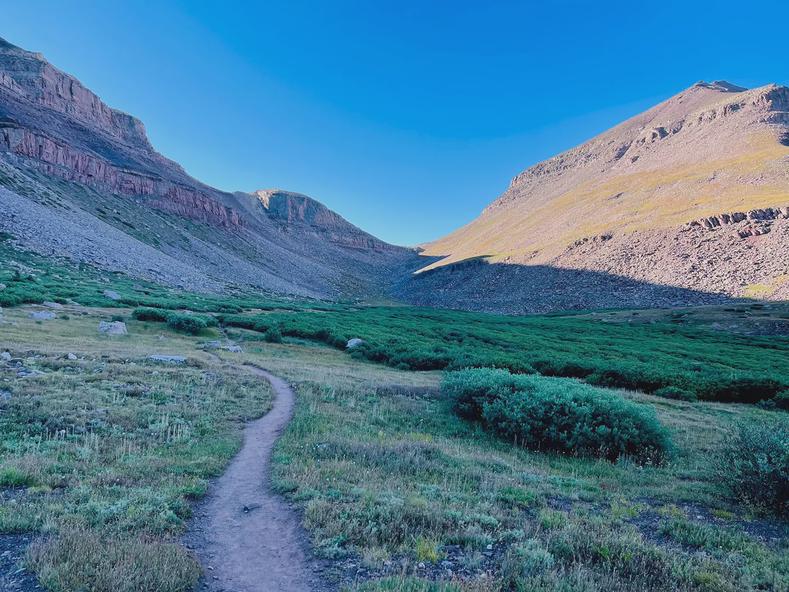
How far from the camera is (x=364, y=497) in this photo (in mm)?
7031

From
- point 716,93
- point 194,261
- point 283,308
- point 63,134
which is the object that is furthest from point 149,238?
point 716,93

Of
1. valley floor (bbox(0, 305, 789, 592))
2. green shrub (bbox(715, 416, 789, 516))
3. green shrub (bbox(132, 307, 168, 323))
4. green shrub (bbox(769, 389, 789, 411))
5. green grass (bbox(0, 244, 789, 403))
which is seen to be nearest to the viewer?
valley floor (bbox(0, 305, 789, 592))

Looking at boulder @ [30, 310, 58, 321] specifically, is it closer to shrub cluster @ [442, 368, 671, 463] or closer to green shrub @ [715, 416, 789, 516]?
shrub cluster @ [442, 368, 671, 463]

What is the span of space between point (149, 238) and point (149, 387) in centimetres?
8319

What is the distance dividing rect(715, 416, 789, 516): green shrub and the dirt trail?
845 cm

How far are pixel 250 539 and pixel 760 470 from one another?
9369mm

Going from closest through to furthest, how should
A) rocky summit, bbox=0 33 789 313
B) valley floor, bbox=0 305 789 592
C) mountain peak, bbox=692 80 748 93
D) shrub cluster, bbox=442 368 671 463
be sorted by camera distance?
valley floor, bbox=0 305 789 592
shrub cluster, bbox=442 368 671 463
rocky summit, bbox=0 33 789 313
mountain peak, bbox=692 80 748 93

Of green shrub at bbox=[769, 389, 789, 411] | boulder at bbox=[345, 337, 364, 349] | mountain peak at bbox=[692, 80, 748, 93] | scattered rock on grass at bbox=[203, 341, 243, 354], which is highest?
mountain peak at bbox=[692, 80, 748, 93]

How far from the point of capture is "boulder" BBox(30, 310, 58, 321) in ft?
86.9

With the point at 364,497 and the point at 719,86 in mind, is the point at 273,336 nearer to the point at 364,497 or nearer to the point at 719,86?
the point at 364,497

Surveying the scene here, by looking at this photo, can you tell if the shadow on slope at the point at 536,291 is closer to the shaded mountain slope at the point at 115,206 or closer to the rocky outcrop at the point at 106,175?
the shaded mountain slope at the point at 115,206

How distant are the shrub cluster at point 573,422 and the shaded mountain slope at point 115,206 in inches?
2500

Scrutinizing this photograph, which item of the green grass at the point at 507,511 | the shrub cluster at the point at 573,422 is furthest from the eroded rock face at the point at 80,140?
the shrub cluster at the point at 573,422

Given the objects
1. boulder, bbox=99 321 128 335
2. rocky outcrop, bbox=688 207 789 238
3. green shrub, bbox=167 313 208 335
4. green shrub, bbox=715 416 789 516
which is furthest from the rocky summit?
green shrub, bbox=715 416 789 516
